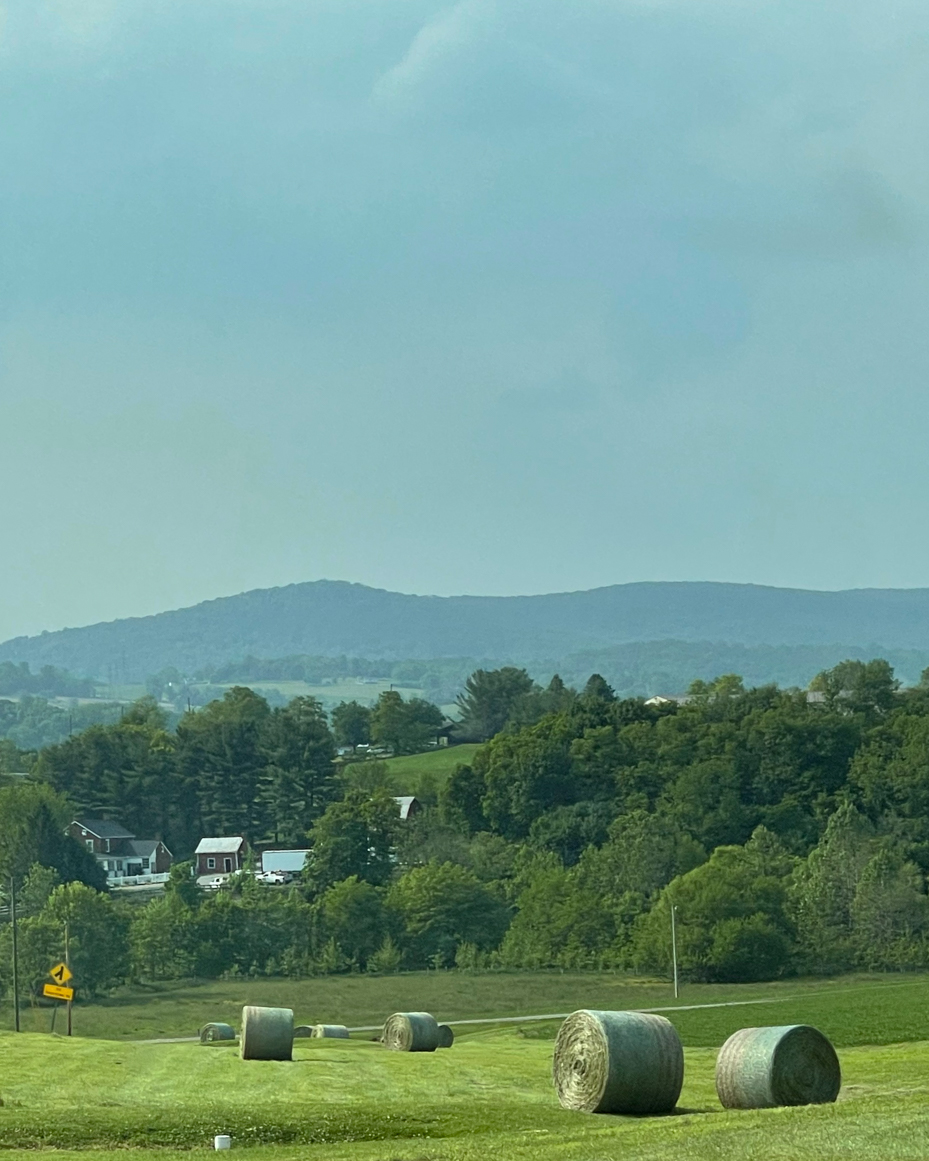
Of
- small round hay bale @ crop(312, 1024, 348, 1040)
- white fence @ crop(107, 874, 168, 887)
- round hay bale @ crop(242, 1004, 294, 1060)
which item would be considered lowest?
white fence @ crop(107, 874, 168, 887)

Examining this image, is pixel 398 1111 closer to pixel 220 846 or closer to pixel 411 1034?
pixel 411 1034

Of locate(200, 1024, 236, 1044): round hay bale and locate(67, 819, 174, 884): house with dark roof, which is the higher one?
locate(67, 819, 174, 884): house with dark roof

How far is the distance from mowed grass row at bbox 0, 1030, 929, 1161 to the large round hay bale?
391 cm

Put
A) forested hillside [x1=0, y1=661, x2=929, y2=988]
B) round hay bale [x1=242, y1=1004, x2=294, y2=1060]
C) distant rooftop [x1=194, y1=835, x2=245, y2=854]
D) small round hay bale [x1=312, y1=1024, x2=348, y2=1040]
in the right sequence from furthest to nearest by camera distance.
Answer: distant rooftop [x1=194, y1=835, x2=245, y2=854] → forested hillside [x1=0, y1=661, x2=929, y2=988] → small round hay bale [x1=312, y1=1024, x2=348, y2=1040] → round hay bale [x1=242, y1=1004, x2=294, y2=1060]

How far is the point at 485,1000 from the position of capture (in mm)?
89938

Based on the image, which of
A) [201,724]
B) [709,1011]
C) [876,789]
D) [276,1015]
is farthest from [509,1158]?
[201,724]

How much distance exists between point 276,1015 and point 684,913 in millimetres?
69821

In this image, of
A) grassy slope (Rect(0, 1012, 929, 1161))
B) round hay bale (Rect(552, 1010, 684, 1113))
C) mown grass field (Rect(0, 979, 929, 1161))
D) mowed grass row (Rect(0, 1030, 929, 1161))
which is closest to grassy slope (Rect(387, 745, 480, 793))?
mown grass field (Rect(0, 979, 929, 1161))

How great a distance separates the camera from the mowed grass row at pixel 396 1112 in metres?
21.1

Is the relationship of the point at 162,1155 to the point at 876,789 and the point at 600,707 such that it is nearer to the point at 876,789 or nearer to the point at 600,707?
the point at 876,789

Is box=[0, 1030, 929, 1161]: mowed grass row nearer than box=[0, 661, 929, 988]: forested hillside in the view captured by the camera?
Yes

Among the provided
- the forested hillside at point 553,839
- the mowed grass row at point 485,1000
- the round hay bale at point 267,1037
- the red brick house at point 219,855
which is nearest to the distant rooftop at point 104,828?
the forested hillside at point 553,839

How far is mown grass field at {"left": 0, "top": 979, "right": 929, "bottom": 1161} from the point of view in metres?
21.1

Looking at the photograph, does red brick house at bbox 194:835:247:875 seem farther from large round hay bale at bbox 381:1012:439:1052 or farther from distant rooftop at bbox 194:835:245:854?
large round hay bale at bbox 381:1012:439:1052
